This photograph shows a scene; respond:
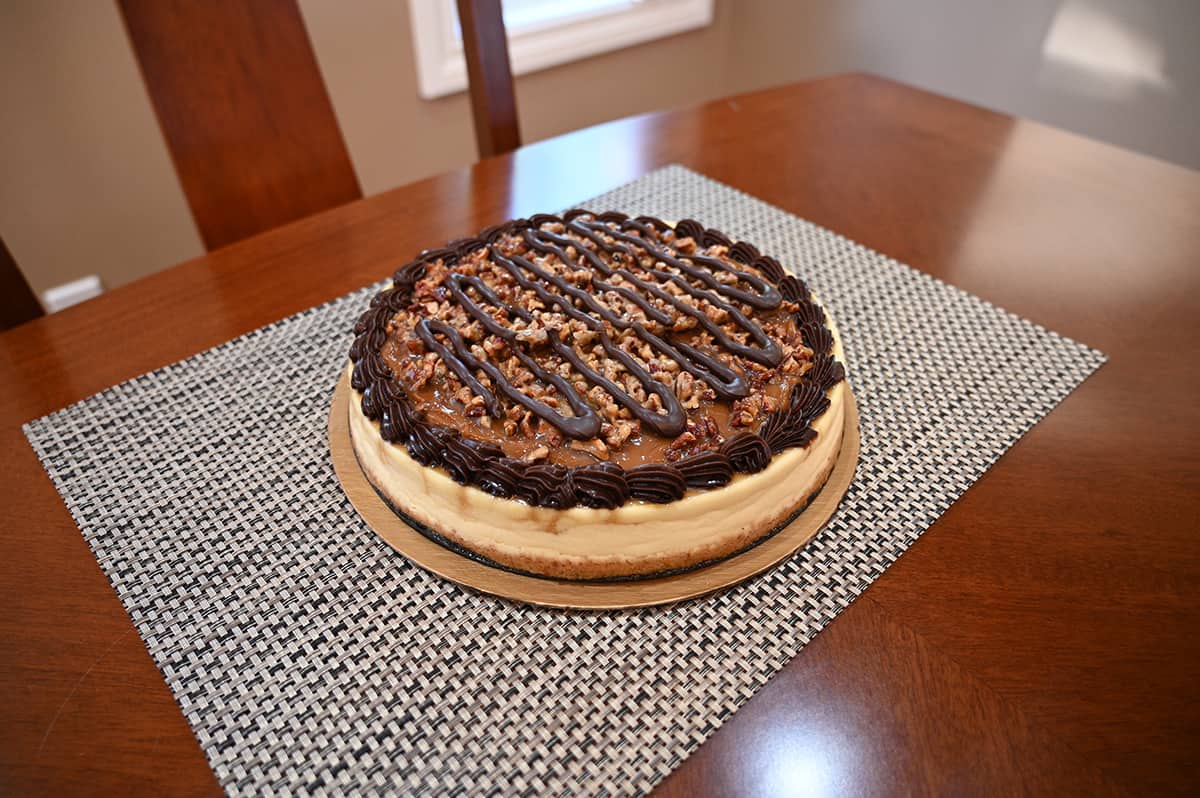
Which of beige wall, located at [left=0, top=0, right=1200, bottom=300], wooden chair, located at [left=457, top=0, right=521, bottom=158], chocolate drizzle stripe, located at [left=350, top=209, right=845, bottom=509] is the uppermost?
wooden chair, located at [left=457, top=0, right=521, bottom=158]

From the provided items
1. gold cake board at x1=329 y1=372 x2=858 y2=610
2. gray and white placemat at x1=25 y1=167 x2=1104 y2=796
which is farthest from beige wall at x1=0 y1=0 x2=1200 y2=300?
gold cake board at x1=329 y1=372 x2=858 y2=610

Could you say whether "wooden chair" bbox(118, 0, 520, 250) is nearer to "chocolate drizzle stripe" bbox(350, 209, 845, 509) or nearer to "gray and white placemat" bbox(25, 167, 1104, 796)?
"gray and white placemat" bbox(25, 167, 1104, 796)

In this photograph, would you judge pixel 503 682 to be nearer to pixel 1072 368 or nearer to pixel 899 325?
pixel 899 325

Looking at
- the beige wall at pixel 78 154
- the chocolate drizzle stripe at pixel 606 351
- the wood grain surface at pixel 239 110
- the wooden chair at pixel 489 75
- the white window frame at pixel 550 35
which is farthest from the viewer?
the white window frame at pixel 550 35

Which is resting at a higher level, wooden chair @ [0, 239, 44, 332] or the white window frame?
wooden chair @ [0, 239, 44, 332]

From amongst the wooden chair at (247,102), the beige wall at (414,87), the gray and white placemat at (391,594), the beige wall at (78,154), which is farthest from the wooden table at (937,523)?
the beige wall at (78,154)

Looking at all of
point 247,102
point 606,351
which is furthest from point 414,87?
point 606,351

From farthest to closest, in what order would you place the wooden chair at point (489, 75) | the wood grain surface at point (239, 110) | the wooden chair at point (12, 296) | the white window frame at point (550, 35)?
the white window frame at point (550, 35) → the wooden chair at point (489, 75) → the wood grain surface at point (239, 110) → the wooden chair at point (12, 296)

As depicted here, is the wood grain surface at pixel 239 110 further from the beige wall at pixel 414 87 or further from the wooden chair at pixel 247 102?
the beige wall at pixel 414 87
